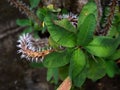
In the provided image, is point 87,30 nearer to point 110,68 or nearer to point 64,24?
point 64,24

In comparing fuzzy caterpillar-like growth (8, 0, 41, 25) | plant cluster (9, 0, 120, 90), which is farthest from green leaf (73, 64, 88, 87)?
fuzzy caterpillar-like growth (8, 0, 41, 25)

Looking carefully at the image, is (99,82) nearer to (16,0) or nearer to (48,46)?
(48,46)

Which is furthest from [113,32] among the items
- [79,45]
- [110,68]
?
[79,45]

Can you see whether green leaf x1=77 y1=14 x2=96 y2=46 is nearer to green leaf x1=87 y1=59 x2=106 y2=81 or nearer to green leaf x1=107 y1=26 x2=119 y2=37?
green leaf x1=87 y1=59 x2=106 y2=81

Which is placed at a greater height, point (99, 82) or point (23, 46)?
point (23, 46)

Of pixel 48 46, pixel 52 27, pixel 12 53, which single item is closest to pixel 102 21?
pixel 48 46

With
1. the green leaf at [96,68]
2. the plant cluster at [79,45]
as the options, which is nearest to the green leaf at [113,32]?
the plant cluster at [79,45]

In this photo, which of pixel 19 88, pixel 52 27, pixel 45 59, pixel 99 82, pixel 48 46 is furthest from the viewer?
pixel 19 88
